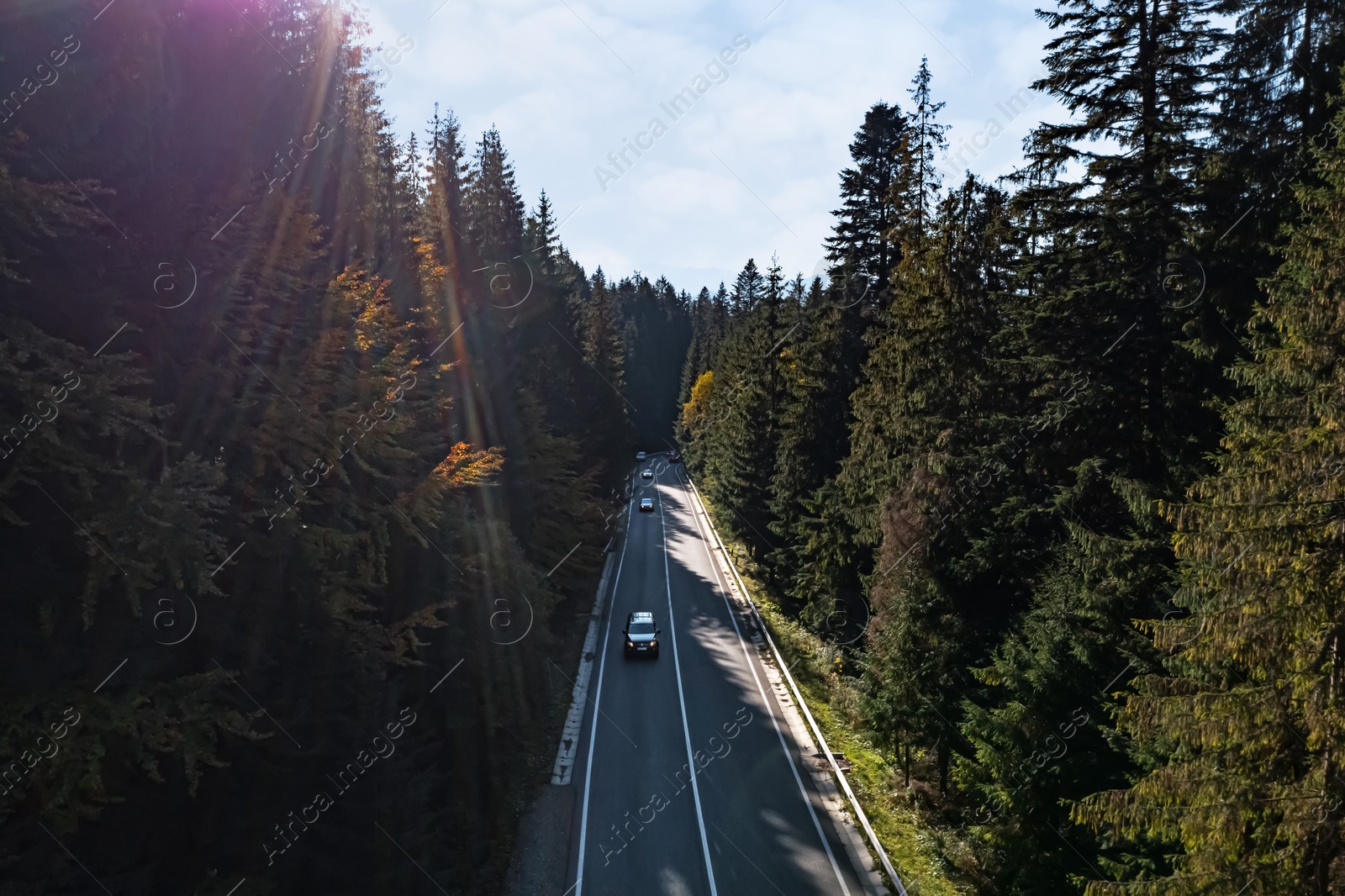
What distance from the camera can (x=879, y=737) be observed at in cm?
1716

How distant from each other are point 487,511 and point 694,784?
9138mm

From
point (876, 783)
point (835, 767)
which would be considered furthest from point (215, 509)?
point (876, 783)

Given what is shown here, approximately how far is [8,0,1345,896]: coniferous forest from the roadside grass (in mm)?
419

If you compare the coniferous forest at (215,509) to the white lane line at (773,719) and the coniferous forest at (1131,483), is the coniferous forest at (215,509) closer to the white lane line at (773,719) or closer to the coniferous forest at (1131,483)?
the white lane line at (773,719)

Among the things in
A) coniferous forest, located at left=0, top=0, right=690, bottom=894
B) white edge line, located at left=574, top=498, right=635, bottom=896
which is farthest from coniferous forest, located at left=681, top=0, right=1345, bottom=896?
coniferous forest, located at left=0, top=0, right=690, bottom=894

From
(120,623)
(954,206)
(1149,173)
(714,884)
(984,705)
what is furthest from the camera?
(954,206)

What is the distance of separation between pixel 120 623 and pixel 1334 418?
12.0 m

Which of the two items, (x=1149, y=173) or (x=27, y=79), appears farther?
(x=1149, y=173)

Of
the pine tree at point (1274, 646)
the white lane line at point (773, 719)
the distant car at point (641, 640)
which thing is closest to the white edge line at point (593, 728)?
the distant car at point (641, 640)

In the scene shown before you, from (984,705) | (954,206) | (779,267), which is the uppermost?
(779,267)

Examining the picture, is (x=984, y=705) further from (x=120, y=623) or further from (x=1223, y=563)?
(x=120, y=623)

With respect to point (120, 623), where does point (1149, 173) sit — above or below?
above

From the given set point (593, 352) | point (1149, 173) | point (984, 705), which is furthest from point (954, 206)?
point (593, 352)

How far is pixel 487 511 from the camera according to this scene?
67.7 ft
